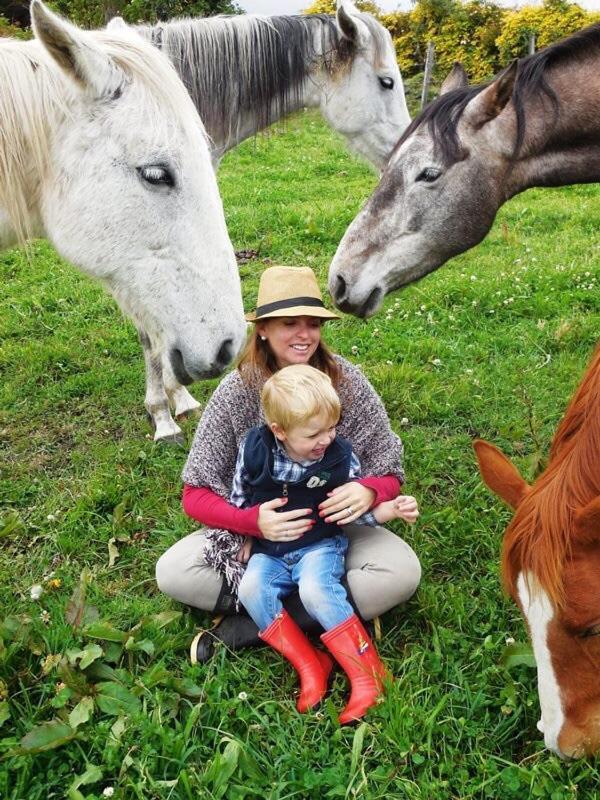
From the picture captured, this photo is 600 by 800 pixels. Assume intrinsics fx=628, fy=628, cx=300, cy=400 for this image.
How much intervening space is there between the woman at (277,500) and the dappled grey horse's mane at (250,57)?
239 centimetres

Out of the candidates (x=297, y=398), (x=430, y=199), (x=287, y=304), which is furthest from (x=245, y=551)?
(x=430, y=199)

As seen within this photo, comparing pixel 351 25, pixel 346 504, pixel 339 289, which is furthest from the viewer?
pixel 351 25

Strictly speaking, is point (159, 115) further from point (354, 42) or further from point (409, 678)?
point (354, 42)

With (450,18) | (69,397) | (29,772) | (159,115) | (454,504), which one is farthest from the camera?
(450,18)

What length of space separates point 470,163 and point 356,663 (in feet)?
8.62

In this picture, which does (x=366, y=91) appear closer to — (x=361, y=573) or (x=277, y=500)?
(x=277, y=500)

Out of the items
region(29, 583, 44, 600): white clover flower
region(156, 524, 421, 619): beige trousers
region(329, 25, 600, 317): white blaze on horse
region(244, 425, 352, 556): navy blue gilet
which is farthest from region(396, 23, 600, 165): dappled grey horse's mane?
region(29, 583, 44, 600): white clover flower

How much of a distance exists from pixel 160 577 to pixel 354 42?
4.40 meters

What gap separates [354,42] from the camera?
5.00m

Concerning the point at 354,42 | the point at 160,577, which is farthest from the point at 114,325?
the point at 160,577

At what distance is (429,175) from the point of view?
3492 mm

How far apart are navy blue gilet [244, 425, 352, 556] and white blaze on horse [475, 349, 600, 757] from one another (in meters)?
0.82

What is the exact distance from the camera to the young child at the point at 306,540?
2.27 meters

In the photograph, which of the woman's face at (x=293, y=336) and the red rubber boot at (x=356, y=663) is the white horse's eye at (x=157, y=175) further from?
the red rubber boot at (x=356, y=663)
